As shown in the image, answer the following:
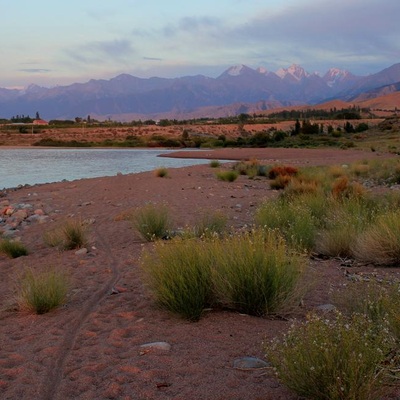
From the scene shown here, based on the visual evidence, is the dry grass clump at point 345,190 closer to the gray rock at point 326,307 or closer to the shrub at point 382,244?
the shrub at point 382,244

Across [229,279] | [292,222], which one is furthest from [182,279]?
[292,222]

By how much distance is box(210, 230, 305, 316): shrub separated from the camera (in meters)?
6.24

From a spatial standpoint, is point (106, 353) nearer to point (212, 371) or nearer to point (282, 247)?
point (212, 371)

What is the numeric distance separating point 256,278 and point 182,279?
2.46 feet

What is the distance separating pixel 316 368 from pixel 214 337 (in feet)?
6.22

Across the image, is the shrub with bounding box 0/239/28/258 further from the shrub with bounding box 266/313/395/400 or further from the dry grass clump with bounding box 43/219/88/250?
the shrub with bounding box 266/313/395/400

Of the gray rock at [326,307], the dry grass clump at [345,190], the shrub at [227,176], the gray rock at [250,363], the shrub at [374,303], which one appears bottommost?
the shrub at [227,176]

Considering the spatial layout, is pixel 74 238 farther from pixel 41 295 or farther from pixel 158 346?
pixel 158 346

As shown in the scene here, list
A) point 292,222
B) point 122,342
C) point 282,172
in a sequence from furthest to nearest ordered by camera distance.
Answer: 1. point 282,172
2. point 292,222
3. point 122,342

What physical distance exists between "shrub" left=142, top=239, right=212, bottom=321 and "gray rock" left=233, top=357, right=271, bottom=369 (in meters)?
1.24

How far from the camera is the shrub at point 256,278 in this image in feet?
20.5

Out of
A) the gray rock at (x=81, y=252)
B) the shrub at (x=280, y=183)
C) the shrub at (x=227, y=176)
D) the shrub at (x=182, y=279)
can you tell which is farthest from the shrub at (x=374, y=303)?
the shrub at (x=227, y=176)

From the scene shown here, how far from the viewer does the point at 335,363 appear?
392cm

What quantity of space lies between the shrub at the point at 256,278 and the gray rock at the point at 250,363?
121cm
